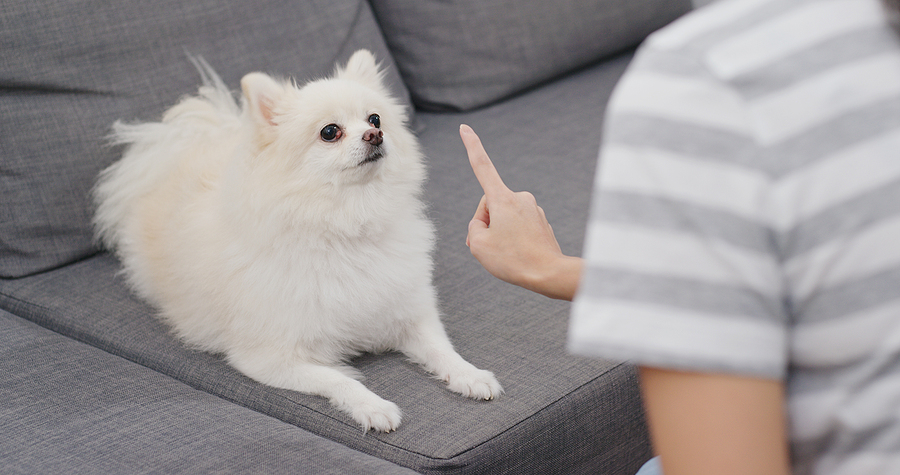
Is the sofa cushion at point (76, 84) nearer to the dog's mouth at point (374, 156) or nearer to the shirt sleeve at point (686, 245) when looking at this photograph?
the dog's mouth at point (374, 156)

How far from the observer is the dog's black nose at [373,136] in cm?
124

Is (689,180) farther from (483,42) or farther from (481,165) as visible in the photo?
(483,42)

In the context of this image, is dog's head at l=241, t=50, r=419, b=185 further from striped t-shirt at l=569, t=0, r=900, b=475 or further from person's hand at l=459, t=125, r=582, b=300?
striped t-shirt at l=569, t=0, r=900, b=475

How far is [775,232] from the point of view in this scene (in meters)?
0.42

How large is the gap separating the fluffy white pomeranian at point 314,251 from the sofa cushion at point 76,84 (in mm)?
364

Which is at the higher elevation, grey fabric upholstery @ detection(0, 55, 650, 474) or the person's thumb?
the person's thumb

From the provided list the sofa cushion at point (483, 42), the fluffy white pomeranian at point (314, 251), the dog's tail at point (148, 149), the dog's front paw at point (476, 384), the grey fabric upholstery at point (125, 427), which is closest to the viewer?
the grey fabric upholstery at point (125, 427)

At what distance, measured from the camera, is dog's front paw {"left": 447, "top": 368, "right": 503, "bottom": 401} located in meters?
1.12

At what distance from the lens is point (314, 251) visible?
1256mm

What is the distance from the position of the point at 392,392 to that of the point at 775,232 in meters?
0.85

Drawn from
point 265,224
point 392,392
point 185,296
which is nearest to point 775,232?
point 392,392

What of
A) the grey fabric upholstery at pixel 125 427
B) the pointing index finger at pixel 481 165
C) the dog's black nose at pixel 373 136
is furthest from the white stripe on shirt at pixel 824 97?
the dog's black nose at pixel 373 136

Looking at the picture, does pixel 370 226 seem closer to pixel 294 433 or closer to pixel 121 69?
pixel 294 433

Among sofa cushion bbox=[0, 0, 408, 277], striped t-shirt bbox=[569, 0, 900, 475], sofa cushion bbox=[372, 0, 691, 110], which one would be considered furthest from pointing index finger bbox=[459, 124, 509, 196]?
sofa cushion bbox=[372, 0, 691, 110]
